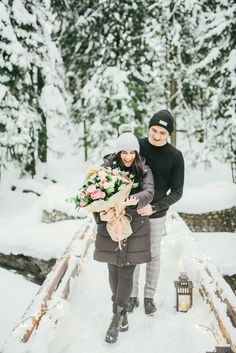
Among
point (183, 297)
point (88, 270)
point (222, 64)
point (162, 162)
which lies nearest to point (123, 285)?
point (183, 297)

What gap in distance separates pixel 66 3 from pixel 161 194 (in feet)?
54.2

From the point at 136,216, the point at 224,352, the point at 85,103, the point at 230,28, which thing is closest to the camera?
the point at 224,352

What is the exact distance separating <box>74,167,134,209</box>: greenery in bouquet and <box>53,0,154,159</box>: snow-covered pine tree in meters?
12.7

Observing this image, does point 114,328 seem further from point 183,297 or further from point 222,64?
point 222,64

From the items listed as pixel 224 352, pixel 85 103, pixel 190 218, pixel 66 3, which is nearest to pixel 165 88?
pixel 85 103

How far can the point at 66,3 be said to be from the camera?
18.2 metres

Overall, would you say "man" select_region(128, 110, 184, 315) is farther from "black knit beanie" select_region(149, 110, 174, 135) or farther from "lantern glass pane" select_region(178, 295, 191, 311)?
"lantern glass pane" select_region(178, 295, 191, 311)

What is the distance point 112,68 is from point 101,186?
13.6m

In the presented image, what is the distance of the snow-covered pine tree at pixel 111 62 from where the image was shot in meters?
16.2

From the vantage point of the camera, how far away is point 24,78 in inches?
537

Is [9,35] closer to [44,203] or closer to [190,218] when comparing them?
[44,203]

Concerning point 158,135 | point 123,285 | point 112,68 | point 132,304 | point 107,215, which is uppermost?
point 112,68

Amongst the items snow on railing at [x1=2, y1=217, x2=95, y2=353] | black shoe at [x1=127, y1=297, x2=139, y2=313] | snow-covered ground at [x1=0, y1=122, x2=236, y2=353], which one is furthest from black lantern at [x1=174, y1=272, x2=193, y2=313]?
snow on railing at [x1=2, y1=217, x2=95, y2=353]

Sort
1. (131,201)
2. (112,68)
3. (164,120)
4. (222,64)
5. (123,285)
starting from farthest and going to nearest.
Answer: (112,68) → (222,64) → (164,120) → (123,285) → (131,201)
